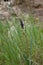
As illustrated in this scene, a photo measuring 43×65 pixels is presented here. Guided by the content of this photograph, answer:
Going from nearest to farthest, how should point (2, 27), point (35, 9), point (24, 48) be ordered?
point (24, 48)
point (2, 27)
point (35, 9)

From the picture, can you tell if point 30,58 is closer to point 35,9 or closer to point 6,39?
point 6,39

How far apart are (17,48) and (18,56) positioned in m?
0.07

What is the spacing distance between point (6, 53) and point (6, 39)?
147 mm

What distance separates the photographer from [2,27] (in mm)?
2596

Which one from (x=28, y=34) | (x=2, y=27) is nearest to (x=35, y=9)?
(x=2, y=27)

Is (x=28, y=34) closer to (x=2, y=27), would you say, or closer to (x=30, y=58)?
(x=30, y=58)

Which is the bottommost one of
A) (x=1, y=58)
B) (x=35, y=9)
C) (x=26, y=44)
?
(x=35, y=9)

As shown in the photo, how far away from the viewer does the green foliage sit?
6.62 feet

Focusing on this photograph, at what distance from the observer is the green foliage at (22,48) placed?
2.02 meters

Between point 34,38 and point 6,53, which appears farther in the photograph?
point 34,38

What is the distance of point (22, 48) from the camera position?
2141 millimetres

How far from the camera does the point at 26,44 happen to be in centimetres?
218

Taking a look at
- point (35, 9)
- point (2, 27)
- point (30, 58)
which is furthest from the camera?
point (35, 9)

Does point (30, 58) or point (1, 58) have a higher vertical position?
point (30, 58)
